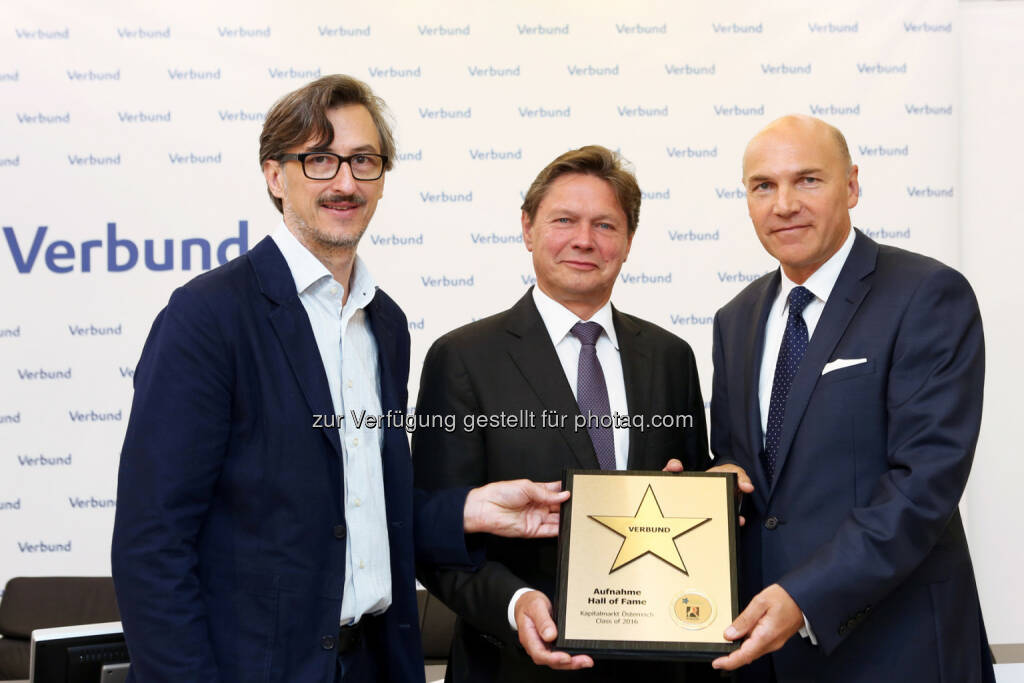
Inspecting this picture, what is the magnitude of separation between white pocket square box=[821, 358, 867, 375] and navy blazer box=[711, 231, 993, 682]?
1 centimetres

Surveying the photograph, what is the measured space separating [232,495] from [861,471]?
4.90ft

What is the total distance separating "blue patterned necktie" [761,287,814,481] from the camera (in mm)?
2406

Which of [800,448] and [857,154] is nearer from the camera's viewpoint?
[800,448]

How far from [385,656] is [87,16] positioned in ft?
13.3

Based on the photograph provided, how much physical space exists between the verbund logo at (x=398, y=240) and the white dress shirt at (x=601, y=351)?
2.28 metres

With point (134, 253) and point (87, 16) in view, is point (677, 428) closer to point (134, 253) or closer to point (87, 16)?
point (134, 253)

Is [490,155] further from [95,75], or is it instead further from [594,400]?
[594,400]

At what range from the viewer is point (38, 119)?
4883 mm

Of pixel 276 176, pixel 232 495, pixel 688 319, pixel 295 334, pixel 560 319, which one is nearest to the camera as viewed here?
pixel 232 495

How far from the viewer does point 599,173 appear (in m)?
2.70

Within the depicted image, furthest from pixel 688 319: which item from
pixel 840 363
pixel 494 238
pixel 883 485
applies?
pixel 883 485

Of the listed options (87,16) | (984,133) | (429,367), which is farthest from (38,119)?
(984,133)

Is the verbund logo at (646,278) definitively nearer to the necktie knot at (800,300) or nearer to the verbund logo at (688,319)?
the verbund logo at (688,319)

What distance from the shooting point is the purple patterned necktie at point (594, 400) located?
2.50 meters
